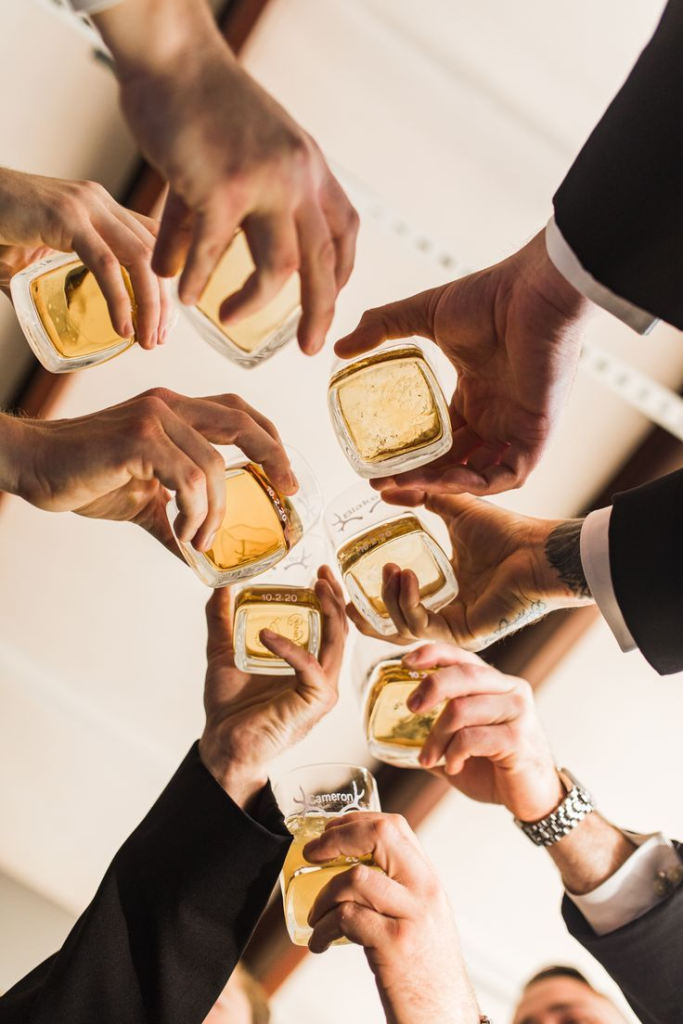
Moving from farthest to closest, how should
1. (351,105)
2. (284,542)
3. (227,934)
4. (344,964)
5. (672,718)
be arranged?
1. (344,964)
2. (672,718)
3. (351,105)
4. (227,934)
5. (284,542)

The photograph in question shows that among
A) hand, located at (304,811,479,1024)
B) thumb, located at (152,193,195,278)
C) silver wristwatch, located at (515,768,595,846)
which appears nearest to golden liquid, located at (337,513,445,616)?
hand, located at (304,811,479,1024)

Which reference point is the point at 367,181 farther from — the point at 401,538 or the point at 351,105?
the point at 401,538

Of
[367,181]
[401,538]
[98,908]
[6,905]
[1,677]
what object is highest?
[367,181]

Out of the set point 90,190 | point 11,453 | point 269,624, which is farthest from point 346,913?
point 90,190

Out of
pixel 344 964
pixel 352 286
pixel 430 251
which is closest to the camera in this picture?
pixel 430 251

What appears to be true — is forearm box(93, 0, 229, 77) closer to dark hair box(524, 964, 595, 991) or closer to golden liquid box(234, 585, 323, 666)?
golden liquid box(234, 585, 323, 666)

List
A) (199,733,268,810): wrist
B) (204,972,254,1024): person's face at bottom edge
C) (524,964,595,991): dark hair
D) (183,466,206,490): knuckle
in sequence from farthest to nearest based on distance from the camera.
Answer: (524,964,595,991): dark hair → (204,972,254,1024): person's face at bottom edge → (199,733,268,810): wrist → (183,466,206,490): knuckle

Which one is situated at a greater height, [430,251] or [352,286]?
[430,251]

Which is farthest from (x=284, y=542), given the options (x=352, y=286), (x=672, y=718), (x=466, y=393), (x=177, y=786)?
(x=672, y=718)
